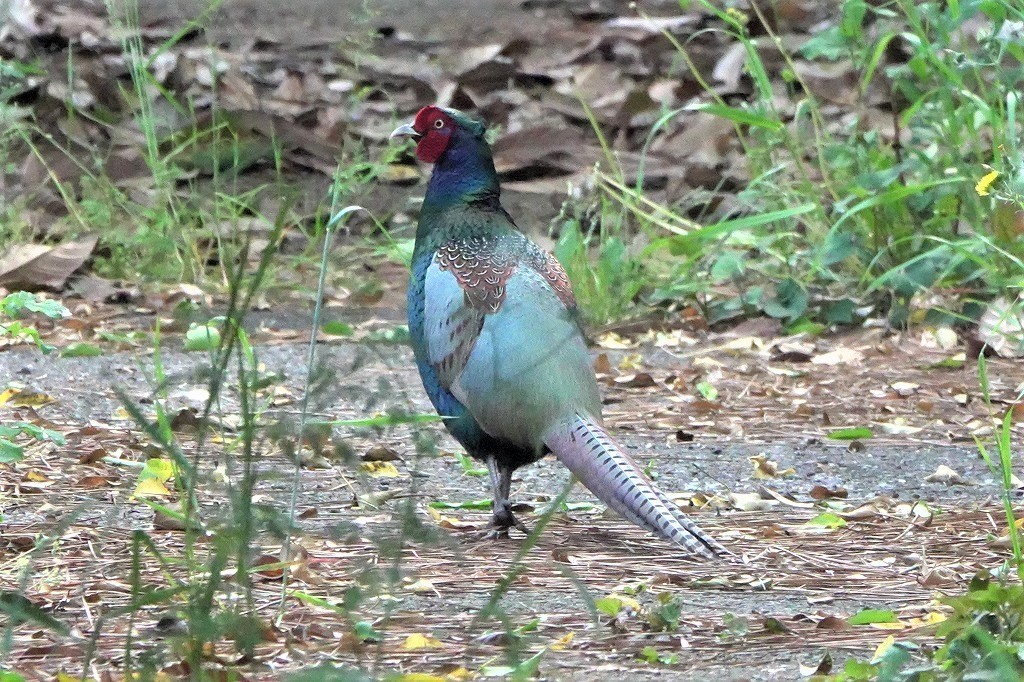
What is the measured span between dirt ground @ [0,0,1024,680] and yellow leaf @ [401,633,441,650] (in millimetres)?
18

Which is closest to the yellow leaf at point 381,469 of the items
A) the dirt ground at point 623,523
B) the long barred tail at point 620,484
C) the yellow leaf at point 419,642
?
the dirt ground at point 623,523

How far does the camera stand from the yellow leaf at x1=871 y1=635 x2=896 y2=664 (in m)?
2.23

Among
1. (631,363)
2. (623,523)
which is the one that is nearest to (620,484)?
(623,523)

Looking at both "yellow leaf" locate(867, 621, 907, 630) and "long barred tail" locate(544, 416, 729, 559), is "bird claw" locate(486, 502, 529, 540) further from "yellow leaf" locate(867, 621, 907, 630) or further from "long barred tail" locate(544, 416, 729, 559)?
"yellow leaf" locate(867, 621, 907, 630)

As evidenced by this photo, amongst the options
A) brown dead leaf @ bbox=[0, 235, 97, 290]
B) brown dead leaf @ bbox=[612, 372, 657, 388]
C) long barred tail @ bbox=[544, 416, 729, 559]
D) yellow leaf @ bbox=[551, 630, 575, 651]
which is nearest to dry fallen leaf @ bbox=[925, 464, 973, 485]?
long barred tail @ bbox=[544, 416, 729, 559]

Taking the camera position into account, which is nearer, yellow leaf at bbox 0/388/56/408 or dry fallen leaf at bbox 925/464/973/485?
dry fallen leaf at bbox 925/464/973/485

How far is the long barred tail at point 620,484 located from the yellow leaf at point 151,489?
0.84 meters

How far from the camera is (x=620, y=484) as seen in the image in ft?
10.3

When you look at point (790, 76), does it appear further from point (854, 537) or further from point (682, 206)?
point (854, 537)

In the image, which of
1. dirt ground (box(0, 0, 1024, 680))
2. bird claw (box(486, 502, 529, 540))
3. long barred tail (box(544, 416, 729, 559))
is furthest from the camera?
bird claw (box(486, 502, 529, 540))

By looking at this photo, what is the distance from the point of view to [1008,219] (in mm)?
4996

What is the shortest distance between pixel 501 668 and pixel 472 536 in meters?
0.99

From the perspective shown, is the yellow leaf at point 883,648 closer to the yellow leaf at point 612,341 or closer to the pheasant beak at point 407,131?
the pheasant beak at point 407,131

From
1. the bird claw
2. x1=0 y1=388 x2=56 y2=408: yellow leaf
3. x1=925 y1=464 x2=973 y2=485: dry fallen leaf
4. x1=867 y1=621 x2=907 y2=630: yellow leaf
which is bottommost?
x1=925 y1=464 x2=973 y2=485: dry fallen leaf
